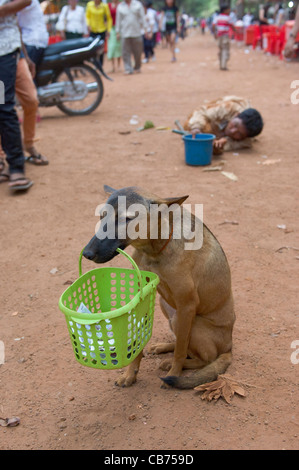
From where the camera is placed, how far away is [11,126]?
5340mm

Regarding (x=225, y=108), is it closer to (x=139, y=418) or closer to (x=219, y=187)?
(x=219, y=187)

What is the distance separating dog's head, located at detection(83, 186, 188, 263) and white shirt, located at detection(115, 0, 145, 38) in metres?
13.6

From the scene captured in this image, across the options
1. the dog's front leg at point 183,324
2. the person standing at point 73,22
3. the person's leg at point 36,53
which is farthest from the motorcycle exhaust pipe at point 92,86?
the dog's front leg at point 183,324

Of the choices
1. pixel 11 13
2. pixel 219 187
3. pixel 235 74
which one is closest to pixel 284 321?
pixel 219 187

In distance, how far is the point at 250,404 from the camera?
102 inches

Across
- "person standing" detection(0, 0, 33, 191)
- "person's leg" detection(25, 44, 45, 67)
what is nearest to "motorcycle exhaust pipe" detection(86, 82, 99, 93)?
"person's leg" detection(25, 44, 45, 67)

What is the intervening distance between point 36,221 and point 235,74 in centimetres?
1203

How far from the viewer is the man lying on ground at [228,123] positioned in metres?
6.70

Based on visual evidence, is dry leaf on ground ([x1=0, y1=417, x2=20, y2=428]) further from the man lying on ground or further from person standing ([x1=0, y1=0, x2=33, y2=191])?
the man lying on ground

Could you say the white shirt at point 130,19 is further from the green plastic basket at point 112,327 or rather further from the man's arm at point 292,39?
the green plastic basket at point 112,327

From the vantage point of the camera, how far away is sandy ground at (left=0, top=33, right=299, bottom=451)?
8.13 ft

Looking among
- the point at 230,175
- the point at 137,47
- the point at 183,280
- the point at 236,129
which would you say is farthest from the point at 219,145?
the point at 137,47

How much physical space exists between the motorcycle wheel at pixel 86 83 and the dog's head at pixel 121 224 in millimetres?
7440

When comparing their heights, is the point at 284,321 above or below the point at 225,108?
below
